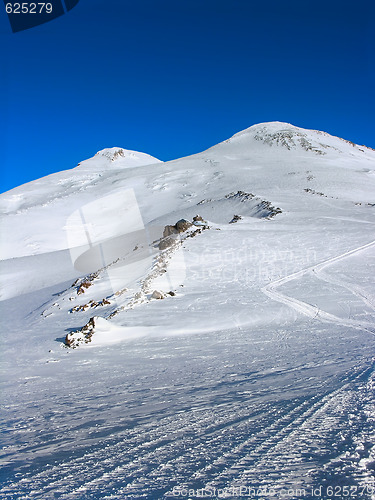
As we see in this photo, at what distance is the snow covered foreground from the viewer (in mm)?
3104

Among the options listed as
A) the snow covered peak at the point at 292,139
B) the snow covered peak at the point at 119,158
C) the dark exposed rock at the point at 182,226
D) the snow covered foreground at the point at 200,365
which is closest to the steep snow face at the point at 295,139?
the snow covered peak at the point at 292,139

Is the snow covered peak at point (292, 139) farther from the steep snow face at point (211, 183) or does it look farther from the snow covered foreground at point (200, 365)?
the snow covered foreground at point (200, 365)

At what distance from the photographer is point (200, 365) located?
7074 millimetres

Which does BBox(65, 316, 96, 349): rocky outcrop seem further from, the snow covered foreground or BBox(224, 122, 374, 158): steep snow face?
BBox(224, 122, 374, 158): steep snow face

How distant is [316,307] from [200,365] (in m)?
5.57

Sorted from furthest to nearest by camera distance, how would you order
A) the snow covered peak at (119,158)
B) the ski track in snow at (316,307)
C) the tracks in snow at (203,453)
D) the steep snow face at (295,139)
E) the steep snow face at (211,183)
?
the snow covered peak at (119,158), the steep snow face at (295,139), the steep snow face at (211,183), the ski track in snow at (316,307), the tracks in snow at (203,453)

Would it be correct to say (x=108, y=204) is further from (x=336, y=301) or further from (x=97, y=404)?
(x=97, y=404)

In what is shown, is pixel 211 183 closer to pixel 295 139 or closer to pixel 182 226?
pixel 182 226

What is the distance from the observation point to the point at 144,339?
981cm

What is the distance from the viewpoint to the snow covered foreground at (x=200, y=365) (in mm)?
→ 3104

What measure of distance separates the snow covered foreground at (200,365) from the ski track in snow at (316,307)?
0.08 metres

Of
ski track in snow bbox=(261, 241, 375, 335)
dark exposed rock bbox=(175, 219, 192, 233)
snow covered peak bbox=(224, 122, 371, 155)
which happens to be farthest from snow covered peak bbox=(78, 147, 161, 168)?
ski track in snow bbox=(261, 241, 375, 335)

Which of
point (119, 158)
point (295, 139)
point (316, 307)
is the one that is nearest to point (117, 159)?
point (119, 158)

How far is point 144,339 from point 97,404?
4.45 meters
